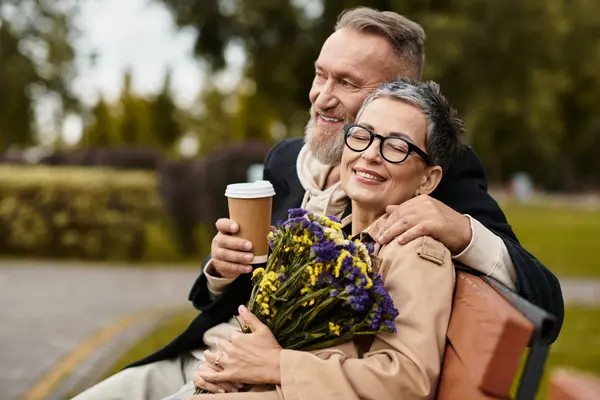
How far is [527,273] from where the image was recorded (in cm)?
274

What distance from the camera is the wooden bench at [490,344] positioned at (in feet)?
6.38

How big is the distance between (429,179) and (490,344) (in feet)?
2.82

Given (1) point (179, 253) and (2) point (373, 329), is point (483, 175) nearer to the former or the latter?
(2) point (373, 329)

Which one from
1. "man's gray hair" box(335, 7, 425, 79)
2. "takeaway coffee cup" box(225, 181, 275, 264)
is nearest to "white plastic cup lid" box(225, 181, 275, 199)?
"takeaway coffee cup" box(225, 181, 275, 264)

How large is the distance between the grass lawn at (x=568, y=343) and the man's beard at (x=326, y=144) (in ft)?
10.4

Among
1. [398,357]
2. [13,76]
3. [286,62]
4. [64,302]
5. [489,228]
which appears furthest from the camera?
[13,76]

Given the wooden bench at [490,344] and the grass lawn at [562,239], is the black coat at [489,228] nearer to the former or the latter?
the wooden bench at [490,344]

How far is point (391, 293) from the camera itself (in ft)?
7.62

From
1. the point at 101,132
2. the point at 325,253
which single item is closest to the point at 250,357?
the point at 325,253

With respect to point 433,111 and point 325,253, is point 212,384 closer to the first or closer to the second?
point 325,253

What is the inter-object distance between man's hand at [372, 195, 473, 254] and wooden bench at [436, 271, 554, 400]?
19 centimetres

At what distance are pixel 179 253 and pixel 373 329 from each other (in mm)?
11547

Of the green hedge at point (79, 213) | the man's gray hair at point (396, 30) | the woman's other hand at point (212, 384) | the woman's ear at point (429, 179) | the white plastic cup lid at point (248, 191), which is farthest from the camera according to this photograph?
the green hedge at point (79, 213)

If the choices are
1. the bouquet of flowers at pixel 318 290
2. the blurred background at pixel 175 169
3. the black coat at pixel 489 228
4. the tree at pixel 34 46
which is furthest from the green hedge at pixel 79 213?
the tree at pixel 34 46
